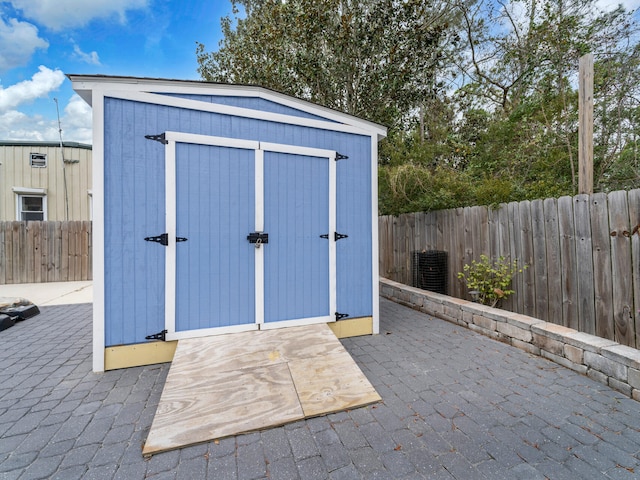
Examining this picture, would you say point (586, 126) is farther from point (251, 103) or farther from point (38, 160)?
point (38, 160)

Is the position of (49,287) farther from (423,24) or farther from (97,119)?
(423,24)

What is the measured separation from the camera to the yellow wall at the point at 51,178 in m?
8.93

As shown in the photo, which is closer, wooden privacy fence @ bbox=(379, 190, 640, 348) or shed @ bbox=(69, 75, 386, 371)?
wooden privacy fence @ bbox=(379, 190, 640, 348)

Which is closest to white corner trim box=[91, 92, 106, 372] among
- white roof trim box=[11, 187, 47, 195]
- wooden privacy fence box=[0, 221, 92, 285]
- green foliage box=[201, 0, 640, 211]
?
green foliage box=[201, 0, 640, 211]

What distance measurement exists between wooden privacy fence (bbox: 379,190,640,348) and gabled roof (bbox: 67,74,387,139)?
2352 millimetres

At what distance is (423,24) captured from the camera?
19.8ft

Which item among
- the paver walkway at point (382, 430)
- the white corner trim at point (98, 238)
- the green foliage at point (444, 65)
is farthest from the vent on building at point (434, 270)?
the white corner trim at point (98, 238)

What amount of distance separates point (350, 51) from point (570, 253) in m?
5.61

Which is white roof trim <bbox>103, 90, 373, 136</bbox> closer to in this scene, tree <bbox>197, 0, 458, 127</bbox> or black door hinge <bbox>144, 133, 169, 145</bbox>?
black door hinge <bbox>144, 133, 169, 145</bbox>

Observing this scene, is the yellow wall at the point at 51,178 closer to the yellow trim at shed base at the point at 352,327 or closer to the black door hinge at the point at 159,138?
the black door hinge at the point at 159,138

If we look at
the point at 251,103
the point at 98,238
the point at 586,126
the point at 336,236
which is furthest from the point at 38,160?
the point at 586,126

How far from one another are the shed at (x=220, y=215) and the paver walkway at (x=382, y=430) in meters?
0.61

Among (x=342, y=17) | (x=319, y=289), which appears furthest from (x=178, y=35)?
(x=319, y=289)

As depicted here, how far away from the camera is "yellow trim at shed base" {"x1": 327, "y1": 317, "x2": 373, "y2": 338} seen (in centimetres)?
344
